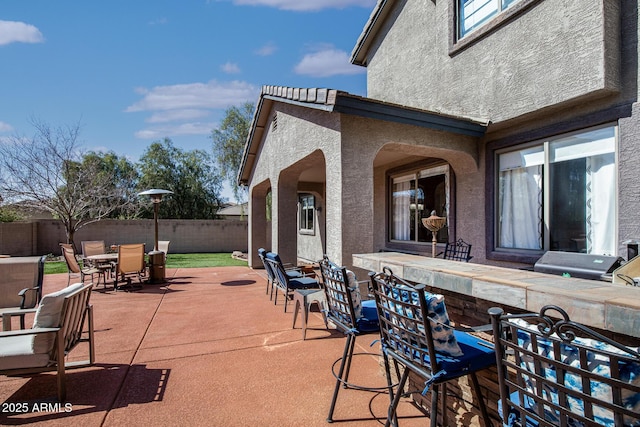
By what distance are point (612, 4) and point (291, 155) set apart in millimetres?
5979

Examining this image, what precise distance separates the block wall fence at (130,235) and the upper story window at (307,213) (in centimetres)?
605

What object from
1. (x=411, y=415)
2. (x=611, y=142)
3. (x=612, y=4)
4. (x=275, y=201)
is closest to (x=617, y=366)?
(x=411, y=415)

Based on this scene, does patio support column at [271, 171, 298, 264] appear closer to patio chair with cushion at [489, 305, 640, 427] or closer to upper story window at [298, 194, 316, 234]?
upper story window at [298, 194, 316, 234]

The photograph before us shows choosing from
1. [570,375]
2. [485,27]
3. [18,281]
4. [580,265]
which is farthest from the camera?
[485,27]

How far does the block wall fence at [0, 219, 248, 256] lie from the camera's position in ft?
56.5

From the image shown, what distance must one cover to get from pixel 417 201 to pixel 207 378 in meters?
6.67

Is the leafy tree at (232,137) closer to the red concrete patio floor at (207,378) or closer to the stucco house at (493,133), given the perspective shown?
the stucco house at (493,133)

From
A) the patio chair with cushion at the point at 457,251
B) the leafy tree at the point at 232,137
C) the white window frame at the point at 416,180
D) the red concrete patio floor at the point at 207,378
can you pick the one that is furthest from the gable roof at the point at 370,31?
the leafy tree at the point at 232,137

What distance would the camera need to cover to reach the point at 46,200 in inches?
638

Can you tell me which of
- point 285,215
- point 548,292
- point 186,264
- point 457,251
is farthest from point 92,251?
point 548,292

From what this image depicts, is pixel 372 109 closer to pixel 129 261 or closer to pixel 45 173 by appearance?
pixel 129 261

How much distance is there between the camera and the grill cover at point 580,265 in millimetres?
3953

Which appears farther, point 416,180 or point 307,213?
point 307,213

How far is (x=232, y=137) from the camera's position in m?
25.7
